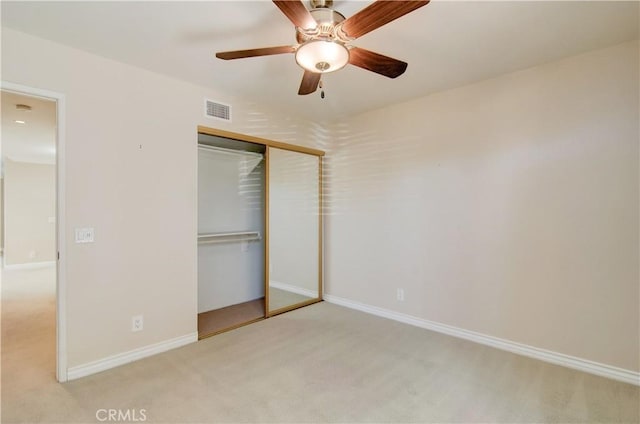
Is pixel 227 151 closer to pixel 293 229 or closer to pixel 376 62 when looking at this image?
pixel 293 229

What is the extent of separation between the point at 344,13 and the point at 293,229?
2.70 m

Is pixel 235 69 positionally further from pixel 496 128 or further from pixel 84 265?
pixel 496 128

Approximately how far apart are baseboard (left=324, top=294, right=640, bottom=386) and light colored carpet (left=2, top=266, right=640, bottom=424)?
8cm

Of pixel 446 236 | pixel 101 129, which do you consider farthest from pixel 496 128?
pixel 101 129

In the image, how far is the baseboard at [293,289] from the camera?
3.96 m

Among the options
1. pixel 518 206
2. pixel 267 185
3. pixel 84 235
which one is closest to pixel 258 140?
pixel 267 185

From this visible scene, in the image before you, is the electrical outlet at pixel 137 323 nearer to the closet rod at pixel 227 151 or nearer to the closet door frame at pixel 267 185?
the closet door frame at pixel 267 185

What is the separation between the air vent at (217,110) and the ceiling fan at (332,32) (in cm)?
138

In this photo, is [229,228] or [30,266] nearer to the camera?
[229,228]

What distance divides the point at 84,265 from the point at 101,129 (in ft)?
3.54

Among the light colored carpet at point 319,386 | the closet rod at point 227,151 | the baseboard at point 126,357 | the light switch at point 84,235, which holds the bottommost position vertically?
the light colored carpet at point 319,386

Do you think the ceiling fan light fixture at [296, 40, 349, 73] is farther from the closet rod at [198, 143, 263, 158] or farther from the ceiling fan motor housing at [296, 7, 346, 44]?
the closet rod at [198, 143, 263, 158]

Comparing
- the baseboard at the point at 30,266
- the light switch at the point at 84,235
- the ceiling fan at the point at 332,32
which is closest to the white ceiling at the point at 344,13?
the ceiling fan at the point at 332,32

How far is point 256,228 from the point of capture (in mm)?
4469
